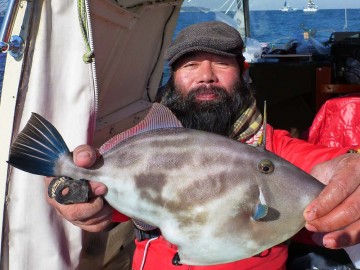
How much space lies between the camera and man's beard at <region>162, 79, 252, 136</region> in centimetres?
258

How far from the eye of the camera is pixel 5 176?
7.58 feet

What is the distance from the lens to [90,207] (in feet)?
6.14

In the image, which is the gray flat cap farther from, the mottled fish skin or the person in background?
the mottled fish skin

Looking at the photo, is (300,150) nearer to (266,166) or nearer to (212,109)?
(212,109)

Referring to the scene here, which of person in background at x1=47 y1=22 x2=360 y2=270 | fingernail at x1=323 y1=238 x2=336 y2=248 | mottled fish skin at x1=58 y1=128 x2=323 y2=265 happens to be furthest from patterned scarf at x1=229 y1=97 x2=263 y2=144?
fingernail at x1=323 y1=238 x2=336 y2=248

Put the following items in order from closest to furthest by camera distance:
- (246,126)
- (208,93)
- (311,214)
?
(311,214) → (246,126) → (208,93)

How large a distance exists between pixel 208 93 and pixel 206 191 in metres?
1.08

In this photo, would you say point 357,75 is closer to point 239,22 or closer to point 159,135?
point 239,22

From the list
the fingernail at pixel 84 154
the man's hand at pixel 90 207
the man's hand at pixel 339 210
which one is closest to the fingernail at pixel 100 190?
the man's hand at pixel 90 207

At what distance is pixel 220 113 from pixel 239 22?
4.04 metres

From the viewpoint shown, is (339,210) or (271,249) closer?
(339,210)

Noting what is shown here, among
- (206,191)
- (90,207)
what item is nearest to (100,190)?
(90,207)

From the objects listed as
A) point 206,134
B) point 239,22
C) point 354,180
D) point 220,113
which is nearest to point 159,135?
point 206,134

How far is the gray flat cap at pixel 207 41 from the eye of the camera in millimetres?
2602
